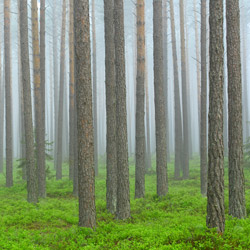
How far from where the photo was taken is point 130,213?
9039 mm

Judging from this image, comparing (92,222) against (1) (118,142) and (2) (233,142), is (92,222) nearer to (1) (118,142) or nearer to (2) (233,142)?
(1) (118,142)

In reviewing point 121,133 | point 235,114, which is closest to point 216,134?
point 235,114

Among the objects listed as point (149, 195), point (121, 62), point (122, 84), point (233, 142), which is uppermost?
point (121, 62)

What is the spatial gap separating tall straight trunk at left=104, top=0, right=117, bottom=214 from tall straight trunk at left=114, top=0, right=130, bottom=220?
77 centimetres

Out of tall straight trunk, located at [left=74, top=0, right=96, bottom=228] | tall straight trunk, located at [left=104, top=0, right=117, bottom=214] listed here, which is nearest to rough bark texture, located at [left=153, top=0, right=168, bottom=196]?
tall straight trunk, located at [left=104, top=0, right=117, bottom=214]

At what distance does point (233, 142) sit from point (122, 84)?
343 centimetres

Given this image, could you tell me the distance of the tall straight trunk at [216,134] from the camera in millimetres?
6391

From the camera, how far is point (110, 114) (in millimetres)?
9477

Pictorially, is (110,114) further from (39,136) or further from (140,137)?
(39,136)

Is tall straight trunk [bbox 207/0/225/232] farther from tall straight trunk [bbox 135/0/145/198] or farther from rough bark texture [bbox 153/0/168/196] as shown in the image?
tall straight trunk [bbox 135/0/145/198]

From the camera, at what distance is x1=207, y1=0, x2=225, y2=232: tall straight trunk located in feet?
21.0

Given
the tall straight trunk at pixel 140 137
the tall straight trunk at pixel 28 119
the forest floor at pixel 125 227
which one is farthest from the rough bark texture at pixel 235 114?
the tall straight trunk at pixel 28 119

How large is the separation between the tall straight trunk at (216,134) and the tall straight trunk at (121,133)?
2780 millimetres

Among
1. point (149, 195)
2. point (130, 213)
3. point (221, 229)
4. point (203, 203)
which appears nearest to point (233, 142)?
point (221, 229)
